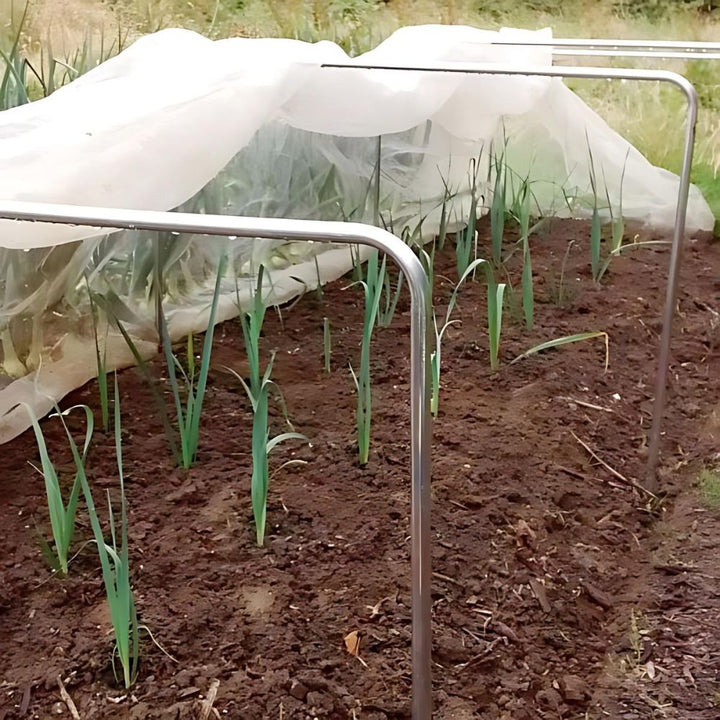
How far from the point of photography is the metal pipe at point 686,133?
119 centimetres

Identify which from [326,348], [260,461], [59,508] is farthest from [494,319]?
[59,508]

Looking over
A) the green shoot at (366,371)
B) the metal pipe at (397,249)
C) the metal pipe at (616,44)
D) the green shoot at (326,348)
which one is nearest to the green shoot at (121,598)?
the metal pipe at (397,249)

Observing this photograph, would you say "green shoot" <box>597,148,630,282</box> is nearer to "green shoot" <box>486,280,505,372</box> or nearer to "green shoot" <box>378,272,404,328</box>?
"green shoot" <box>486,280,505,372</box>

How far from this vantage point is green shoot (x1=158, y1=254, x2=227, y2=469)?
107 cm

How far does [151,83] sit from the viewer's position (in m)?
1.21

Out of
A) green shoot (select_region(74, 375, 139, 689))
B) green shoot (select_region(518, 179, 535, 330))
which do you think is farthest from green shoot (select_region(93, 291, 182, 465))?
green shoot (select_region(518, 179, 535, 330))

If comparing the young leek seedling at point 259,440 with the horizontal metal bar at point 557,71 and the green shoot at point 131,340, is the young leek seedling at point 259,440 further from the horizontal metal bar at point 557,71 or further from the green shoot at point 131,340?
the horizontal metal bar at point 557,71

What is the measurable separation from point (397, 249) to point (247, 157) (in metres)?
0.98

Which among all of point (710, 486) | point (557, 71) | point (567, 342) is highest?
point (557, 71)

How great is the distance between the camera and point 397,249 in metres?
0.58

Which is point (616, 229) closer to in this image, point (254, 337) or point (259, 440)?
point (254, 337)

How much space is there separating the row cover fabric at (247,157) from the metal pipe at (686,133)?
0.39 ft

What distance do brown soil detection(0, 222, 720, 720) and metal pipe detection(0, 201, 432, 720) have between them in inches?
11.4

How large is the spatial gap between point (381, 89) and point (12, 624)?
99cm
